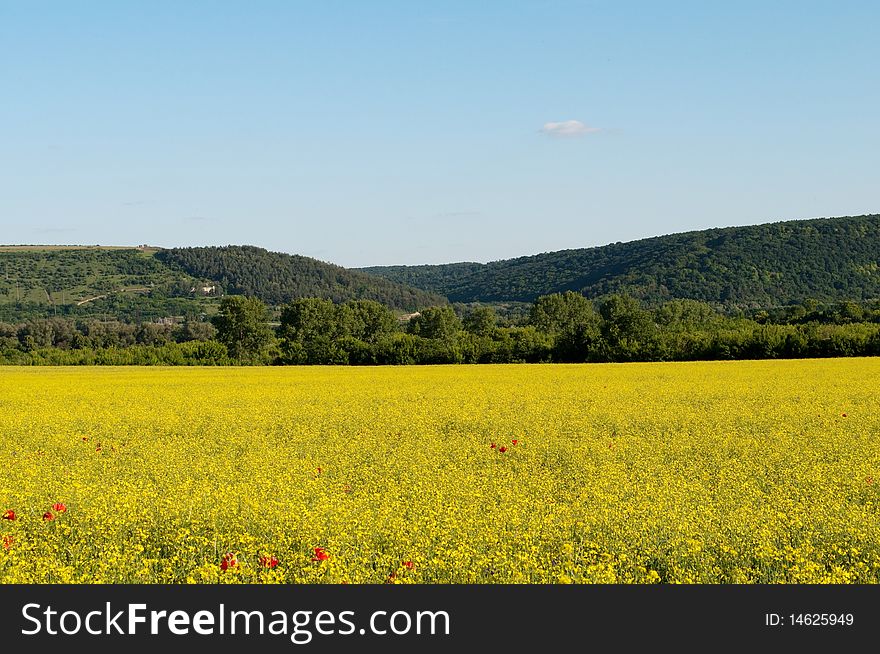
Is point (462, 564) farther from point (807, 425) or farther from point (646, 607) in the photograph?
point (807, 425)

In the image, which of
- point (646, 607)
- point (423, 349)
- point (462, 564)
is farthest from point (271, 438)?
point (423, 349)

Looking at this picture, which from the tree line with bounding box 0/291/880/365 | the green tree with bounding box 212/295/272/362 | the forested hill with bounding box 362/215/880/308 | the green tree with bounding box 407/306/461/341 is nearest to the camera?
the tree line with bounding box 0/291/880/365

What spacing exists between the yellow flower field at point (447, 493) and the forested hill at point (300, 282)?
147321 millimetres

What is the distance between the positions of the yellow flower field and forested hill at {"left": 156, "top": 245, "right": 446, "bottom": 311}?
14732cm

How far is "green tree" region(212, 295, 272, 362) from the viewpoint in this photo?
9075 cm

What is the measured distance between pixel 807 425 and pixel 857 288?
130138 millimetres

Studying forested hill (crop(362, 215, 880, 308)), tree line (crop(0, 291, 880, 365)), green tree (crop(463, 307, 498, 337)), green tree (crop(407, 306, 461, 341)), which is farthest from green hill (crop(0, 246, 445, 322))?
green tree (crop(407, 306, 461, 341))

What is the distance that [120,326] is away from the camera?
392 ft

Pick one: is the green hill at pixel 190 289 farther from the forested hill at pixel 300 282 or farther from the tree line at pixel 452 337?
the tree line at pixel 452 337

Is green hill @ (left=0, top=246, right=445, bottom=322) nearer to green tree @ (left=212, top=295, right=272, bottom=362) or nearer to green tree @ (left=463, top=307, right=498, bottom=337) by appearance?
green tree @ (left=463, top=307, right=498, bottom=337)

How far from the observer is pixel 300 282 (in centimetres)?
18325

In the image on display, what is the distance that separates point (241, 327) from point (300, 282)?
93.2m

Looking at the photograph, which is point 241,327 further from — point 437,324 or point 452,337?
point 452,337

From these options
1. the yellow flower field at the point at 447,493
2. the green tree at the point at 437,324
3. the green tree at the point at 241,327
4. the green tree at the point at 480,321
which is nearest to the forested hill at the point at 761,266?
the green tree at the point at 480,321
